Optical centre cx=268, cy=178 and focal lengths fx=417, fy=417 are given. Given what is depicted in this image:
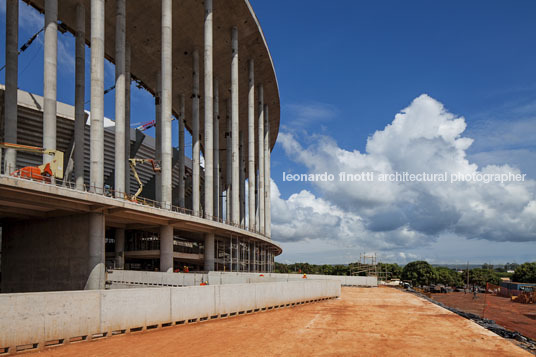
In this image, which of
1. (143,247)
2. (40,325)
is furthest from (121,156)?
(40,325)

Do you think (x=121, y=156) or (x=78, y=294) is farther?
(x=121, y=156)

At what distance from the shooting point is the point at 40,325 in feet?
44.1

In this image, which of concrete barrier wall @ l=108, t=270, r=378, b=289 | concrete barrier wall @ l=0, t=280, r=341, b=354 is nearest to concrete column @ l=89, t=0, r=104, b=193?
concrete barrier wall @ l=108, t=270, r=378, b=289

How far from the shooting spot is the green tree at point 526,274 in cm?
11809

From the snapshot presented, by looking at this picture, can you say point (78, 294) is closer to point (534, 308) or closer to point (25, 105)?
point (25, 105)

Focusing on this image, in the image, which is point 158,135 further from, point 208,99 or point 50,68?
point 50,68

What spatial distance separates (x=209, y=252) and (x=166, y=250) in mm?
7483

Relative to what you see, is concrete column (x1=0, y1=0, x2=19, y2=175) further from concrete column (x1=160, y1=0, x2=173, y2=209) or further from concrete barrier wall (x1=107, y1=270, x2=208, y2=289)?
concrete barrier wall (x1=107, y1=270, x2=208, y2=289)

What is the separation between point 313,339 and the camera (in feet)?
51.0

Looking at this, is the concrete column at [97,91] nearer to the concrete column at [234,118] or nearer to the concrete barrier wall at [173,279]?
the concrete barrier wall at [173,279]

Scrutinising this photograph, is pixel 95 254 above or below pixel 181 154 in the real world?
below

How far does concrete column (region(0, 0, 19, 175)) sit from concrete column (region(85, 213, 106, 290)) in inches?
496

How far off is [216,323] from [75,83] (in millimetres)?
31813

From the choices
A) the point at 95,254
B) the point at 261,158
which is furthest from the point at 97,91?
the point at 261,158
